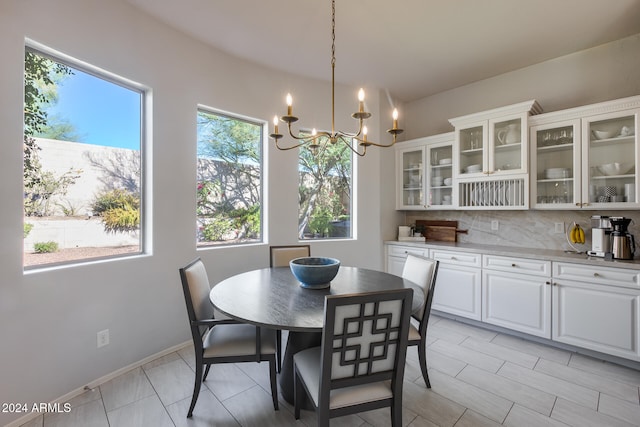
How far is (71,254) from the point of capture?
80.5 inches

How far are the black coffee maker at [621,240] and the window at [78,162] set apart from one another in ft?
13.1

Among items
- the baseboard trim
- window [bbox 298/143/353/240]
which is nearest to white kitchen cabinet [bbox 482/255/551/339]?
window [bbox 298/143/353/240]

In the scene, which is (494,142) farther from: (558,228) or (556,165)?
(558,228)

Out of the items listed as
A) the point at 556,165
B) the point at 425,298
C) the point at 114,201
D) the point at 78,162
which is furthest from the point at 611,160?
the point at 78,162

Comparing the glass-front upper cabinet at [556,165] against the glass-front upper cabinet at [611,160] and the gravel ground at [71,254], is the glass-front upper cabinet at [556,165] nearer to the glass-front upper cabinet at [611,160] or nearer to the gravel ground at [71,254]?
the glass-front upper cabinet at [611,160]

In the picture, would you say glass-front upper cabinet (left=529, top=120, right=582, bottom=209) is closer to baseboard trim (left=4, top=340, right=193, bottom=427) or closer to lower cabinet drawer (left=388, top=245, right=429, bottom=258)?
lower cabinet drawer (left=388, top=245, right=429, bottom=258)

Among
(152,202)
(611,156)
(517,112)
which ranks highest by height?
(517,112)

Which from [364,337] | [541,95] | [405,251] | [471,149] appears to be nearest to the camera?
[364,337]

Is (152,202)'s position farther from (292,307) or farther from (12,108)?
(292,307)

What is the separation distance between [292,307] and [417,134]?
11.3 feet

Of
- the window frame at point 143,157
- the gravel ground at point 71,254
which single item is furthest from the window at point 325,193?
the gravel ground at point 71,254

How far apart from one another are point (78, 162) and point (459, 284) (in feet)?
12.0

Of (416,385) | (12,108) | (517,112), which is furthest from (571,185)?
(12,108)

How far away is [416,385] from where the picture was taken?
6.79 feet
